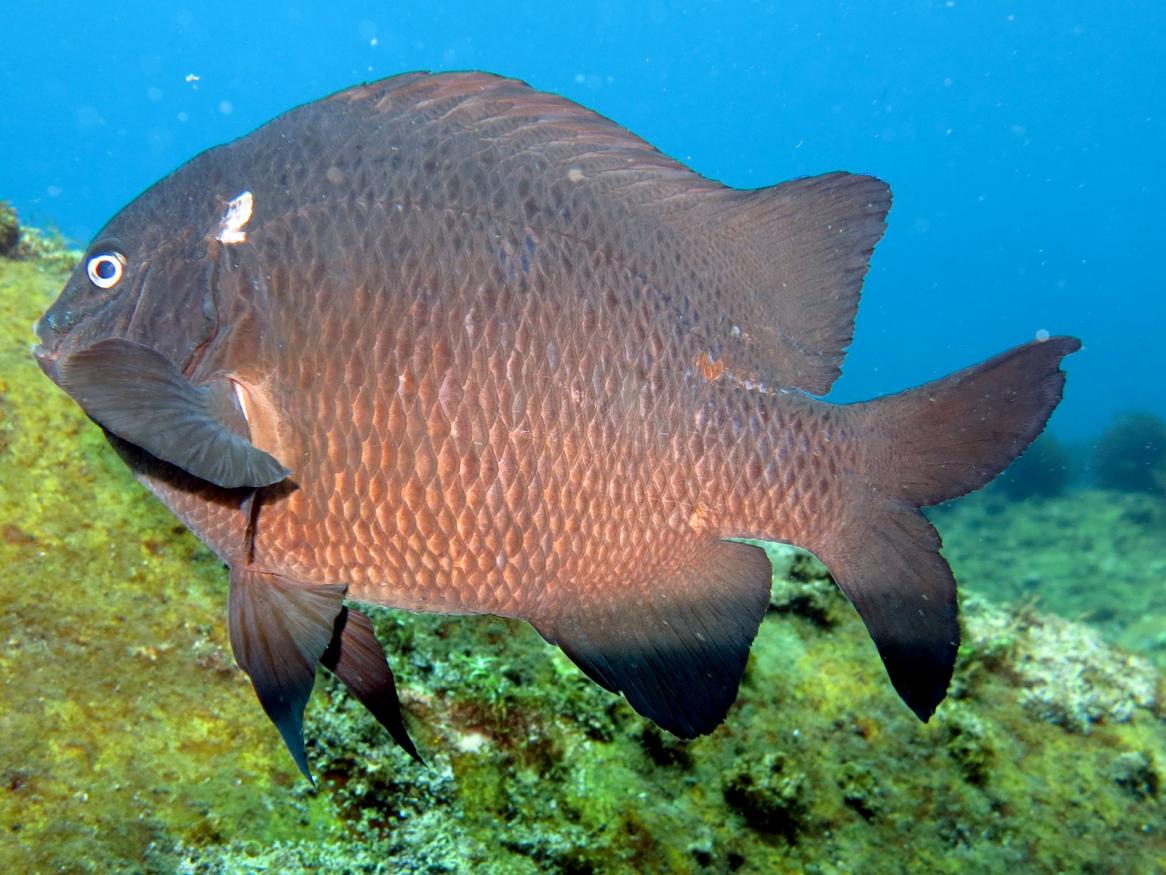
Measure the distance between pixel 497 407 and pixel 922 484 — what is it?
1.13m

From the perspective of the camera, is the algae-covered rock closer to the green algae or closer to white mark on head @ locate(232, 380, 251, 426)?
white mark on head @ locate(232, 380, 251, 426)

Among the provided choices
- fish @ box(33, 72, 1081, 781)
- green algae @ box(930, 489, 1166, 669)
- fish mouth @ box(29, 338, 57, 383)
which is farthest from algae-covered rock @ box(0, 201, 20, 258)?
green algae @ box(930, 489, 1166, 669)

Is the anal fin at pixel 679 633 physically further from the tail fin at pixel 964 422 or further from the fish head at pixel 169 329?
the fish head at pixel 169 329

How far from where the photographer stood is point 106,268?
1.75 metres

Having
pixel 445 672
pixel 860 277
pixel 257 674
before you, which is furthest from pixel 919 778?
pixel 257 674

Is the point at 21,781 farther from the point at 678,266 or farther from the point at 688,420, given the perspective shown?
the point at 678,266

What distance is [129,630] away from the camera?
271cm

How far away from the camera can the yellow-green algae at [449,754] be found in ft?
7.37

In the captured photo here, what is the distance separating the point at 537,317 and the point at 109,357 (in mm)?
931

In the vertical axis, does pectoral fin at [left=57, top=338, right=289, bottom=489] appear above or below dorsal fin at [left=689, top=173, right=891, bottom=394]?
below

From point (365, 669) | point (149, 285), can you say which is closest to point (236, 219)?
point (149, 285)

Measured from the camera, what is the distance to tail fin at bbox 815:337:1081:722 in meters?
1.68

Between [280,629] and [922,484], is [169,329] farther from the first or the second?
[922,484]

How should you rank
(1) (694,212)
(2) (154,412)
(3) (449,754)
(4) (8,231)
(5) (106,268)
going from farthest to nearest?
(4) (8,231)
(3) (449,754)
(1) (694,212)
(5) (106,268)
(2) (154,412)
